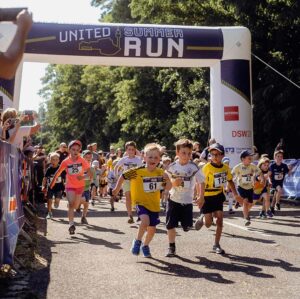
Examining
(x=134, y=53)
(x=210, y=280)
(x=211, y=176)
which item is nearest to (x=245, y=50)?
(x=134, y=53)

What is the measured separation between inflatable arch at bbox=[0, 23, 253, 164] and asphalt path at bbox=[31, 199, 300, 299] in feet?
21.9

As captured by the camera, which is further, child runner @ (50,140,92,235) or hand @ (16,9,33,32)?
child runner @ (50,140,92,235)

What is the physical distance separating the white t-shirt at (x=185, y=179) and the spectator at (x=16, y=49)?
6036 millimetres

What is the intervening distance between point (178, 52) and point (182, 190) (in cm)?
994

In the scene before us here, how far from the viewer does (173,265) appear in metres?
7.82

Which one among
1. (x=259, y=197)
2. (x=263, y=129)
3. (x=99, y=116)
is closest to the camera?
(x=259, y=197)

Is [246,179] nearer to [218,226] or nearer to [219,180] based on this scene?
[219,180]

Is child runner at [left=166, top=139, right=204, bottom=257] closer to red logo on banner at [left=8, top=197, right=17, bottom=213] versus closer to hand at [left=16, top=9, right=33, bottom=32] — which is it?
red logo on banner at [left=8, top=197, right=17, bottom=213]

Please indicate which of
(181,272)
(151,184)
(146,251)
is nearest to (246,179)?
(151,184)

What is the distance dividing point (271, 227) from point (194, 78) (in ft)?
68.7

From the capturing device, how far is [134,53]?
18078mm

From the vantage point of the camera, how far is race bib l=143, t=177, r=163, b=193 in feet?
28.2

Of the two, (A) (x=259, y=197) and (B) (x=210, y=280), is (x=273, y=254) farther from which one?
(A) (x=259, y=197)

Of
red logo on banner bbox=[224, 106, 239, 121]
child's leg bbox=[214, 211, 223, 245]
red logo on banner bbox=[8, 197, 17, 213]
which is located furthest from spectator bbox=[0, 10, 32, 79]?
red logo on banner bbox=[224, 106, 239, 121]
